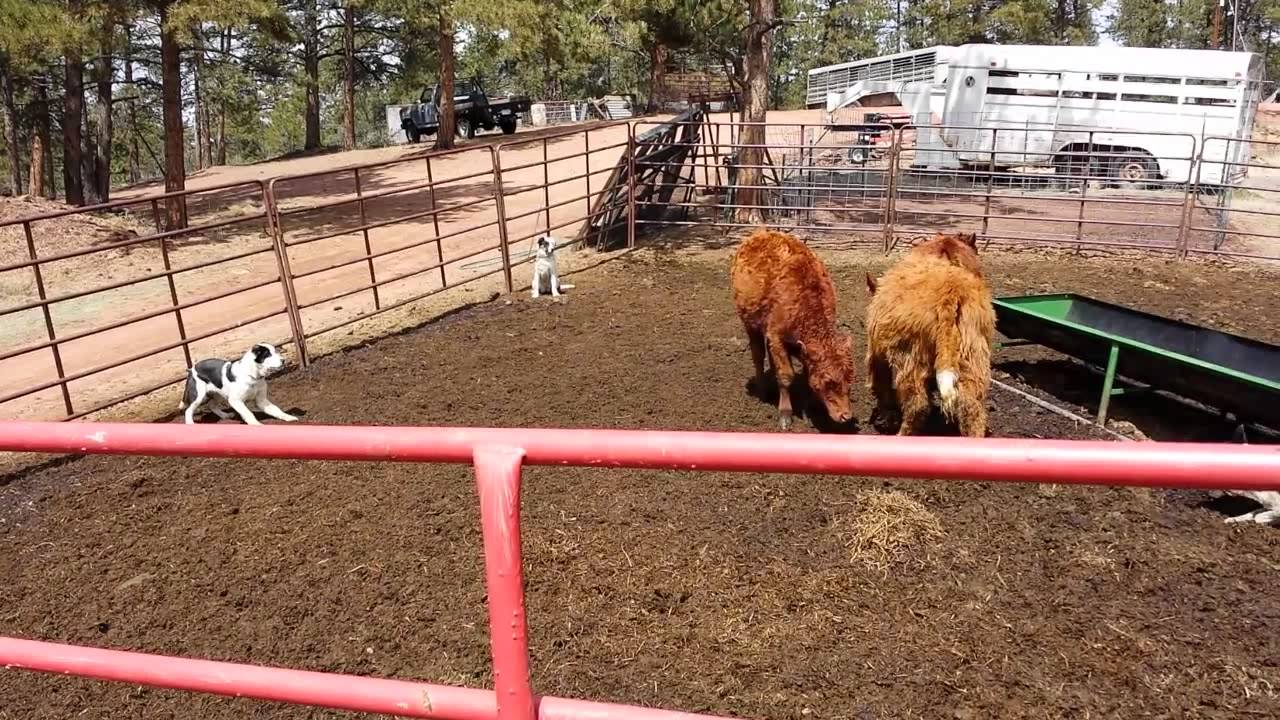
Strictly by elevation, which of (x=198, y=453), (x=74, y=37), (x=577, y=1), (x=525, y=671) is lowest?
(x=525, y=671)

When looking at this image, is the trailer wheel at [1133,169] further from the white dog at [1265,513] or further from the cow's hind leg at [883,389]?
the white dog at [1265,513]

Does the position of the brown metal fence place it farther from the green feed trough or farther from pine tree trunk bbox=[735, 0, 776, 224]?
the green feed trough

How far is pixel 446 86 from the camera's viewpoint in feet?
73.0

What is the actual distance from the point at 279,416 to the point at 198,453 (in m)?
4.79

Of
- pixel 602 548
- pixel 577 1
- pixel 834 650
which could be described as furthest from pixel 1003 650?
pixel 577 1

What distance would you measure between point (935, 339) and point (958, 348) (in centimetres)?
13

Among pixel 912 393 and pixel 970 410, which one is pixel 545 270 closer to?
pixel 912 393

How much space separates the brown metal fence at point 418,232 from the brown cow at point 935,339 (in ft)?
12.4

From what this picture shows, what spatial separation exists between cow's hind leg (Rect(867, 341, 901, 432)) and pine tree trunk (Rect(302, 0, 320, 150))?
27082mm

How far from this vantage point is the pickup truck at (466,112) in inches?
1088

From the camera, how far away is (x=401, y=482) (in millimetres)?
4750

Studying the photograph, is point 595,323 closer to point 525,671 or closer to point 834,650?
point 834,650

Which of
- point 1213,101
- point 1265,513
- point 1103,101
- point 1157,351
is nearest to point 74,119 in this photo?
point 1157,351

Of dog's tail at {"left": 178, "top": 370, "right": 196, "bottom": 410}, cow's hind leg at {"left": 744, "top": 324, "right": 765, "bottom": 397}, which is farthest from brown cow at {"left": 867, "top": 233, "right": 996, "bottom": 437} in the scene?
dog's tail at {"left": 178, "top": 370, "right": 196, "bottom": 410}
